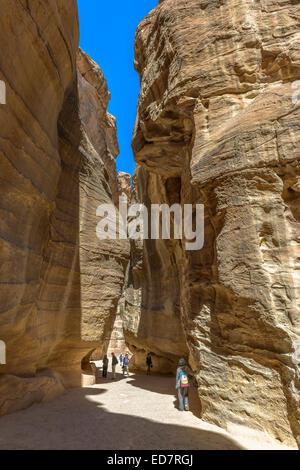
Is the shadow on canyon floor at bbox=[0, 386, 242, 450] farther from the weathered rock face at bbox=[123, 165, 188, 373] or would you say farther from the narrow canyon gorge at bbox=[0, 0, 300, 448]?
the weathered rock face at bbox=[123, 165, 188, 373]

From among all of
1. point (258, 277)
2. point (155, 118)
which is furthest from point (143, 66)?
point (258, 277)

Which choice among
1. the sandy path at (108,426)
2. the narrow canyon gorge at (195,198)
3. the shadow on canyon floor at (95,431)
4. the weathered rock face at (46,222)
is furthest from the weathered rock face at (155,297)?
the shadow on canyon floor at (95,431)

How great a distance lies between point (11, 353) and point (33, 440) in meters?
2.71

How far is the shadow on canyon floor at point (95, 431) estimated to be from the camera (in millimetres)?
5039

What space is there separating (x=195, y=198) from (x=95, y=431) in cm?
594

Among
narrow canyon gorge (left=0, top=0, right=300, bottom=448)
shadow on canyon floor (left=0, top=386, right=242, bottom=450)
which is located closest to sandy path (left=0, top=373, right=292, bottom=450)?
shadow on canyon floor (left=0, top=386, right=242, bottom=450)

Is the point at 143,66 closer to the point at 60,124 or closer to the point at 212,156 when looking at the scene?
the point at 60,124

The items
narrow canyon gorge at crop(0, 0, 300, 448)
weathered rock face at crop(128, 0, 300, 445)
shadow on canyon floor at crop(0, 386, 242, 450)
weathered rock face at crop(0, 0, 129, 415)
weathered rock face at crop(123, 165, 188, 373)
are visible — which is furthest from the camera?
weathered rock face at crop(123, 165, 188, 373)

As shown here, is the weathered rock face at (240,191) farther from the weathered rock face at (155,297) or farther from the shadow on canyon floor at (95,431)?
the weathered rock face at (155,297)

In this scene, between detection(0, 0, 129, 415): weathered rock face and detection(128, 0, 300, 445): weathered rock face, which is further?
detection(0, 0, 129, 415): weathered rock face

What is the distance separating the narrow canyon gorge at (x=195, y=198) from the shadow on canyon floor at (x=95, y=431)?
605mm

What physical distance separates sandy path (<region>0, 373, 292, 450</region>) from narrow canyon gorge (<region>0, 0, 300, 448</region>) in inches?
20.2

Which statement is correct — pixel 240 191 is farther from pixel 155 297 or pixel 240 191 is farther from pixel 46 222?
pixel 155 297

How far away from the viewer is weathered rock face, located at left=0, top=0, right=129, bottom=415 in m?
6.41
